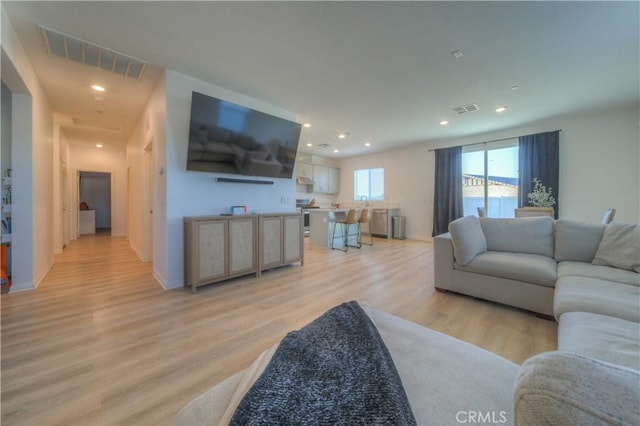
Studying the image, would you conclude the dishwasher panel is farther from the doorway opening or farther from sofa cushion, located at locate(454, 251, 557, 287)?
the doorway opening

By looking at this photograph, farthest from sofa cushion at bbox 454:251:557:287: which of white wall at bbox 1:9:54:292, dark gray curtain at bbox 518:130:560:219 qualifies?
white wall at bbox 1:9:54:292

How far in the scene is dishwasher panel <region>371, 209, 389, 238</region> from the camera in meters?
7.06

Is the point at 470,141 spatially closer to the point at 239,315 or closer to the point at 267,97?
the point at 267,97

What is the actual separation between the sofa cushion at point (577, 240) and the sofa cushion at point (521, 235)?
0.09 m

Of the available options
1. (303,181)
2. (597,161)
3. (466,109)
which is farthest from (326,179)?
(597,161)

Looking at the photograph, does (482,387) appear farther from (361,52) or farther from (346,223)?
(346,223)

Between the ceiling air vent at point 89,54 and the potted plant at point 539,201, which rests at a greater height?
the ceiling air vent at point 89,54

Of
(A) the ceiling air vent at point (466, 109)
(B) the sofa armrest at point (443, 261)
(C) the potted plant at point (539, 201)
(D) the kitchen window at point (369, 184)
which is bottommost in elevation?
(B) the sofa armrest at point (443, 261)

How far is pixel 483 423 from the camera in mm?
625

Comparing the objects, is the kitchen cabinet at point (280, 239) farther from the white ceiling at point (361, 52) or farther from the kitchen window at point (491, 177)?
the kitchen window at point (491, 177)

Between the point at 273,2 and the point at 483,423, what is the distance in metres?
2.73

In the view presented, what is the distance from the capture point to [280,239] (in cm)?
377

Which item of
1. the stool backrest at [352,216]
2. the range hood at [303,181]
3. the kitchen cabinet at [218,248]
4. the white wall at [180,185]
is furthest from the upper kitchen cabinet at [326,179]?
the kitchen cabinet at [218,248]

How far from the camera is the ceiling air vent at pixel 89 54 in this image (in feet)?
7.82
